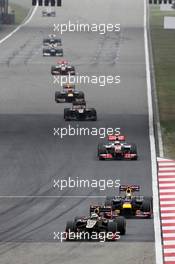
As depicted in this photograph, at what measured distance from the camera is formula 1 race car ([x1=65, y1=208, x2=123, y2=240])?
39531 millimetres

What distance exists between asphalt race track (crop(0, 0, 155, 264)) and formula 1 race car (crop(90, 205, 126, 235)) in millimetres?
407

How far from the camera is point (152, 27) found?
146250 millimetres

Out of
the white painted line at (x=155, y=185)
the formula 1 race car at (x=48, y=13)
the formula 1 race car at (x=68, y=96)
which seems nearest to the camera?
the white painted line at (x=155, y=185)

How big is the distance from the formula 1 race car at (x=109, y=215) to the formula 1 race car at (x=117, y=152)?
1293 centimetres

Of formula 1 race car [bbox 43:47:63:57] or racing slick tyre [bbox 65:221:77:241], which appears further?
formula 1 race car [bbox 43:47:63:57]

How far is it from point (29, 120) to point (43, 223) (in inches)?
1103

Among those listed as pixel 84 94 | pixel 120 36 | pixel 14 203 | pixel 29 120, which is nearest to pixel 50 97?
pixel 84 94

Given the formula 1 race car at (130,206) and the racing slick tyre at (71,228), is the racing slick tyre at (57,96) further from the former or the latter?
the racing slick tyre at (71,228)

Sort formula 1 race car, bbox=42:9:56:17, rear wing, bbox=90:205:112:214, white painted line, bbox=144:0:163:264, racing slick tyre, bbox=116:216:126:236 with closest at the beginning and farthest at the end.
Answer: white painted line, bbox=144:0:163:264, racing slick tyre, bbox=116:216:126:236, rear wing, bbox=90:205:112:214, formula 1 race car, bbox=42:9:56:17

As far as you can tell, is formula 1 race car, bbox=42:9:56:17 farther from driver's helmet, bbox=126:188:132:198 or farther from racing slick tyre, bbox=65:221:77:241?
racing slick tyre, bbox=65:221:77:241

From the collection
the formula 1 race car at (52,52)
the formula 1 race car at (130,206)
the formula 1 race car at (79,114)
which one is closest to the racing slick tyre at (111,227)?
the formula 1 race car at (130,206)

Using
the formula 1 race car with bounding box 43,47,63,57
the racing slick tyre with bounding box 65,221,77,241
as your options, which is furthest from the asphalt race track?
the formula 1 race car with bounding box 43,47,63,57

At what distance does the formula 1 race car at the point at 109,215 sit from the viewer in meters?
40.0

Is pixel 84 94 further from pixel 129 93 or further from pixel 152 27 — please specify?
pixel 152 27
